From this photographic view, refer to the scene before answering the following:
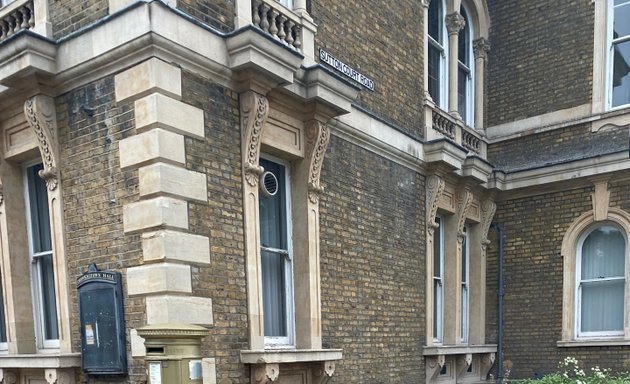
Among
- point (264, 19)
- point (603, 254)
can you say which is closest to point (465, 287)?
point (603, 254)

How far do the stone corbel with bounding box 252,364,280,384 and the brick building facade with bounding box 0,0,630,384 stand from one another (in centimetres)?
3

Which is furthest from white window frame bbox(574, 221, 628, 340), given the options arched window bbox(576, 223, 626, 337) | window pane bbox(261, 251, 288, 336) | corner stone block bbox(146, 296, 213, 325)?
corner stone block bbox(146, 296, 213, 325)

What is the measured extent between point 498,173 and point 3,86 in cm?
847

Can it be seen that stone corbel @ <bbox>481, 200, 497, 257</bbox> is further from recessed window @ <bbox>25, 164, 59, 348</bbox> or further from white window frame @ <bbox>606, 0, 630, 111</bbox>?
recessed window @ <bbox>25, 164, 59, 348</bbox>

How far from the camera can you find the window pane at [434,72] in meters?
9.59

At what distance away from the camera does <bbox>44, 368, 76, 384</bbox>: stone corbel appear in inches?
197

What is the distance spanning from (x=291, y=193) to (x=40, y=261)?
2.94 metres

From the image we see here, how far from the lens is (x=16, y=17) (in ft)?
17.8

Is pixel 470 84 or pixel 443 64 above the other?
pixel 443 64

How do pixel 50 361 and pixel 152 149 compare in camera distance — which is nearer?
pixel 152 149

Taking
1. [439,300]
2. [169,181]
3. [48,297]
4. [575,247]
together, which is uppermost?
[169,181]

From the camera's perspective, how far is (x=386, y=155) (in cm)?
773

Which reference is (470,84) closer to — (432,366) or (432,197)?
(432,197)

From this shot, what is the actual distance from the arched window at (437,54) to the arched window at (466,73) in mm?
1118
